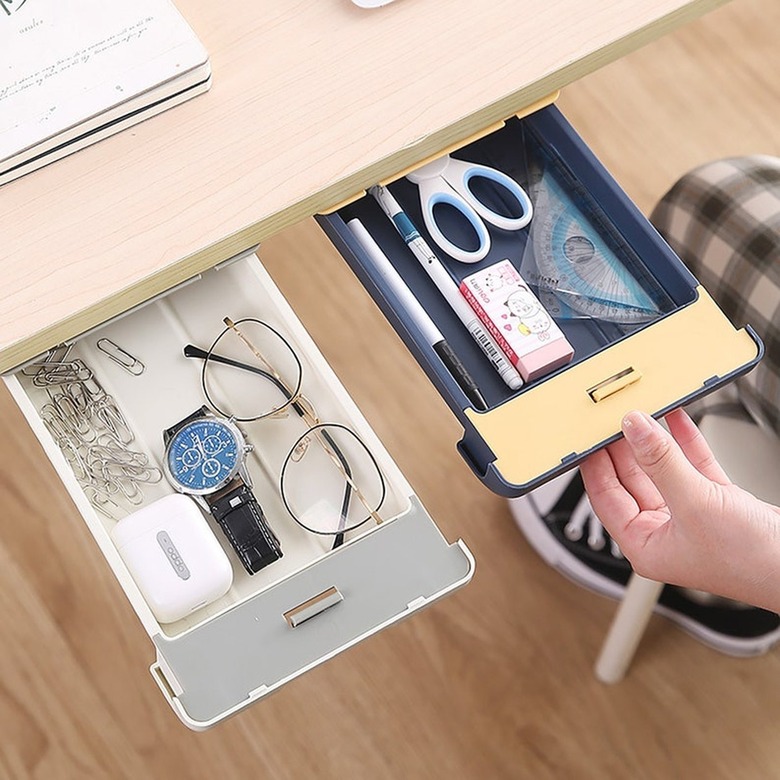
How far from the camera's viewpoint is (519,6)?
810mm

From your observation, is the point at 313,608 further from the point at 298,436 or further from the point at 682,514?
the point at 682,514

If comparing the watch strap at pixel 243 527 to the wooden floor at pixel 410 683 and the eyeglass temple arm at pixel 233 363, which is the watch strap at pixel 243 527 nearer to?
the eyeglass temple arm at pixel 233 363

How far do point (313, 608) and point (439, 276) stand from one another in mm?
269

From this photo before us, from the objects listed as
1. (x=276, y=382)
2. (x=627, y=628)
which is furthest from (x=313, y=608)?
(x=627, y=628)

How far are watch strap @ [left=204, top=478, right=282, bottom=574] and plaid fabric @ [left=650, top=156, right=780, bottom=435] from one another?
522mm

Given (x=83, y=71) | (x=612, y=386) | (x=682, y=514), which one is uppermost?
(x=83, y=71)

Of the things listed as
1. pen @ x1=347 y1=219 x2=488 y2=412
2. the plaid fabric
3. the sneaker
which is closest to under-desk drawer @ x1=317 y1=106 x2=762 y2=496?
pen @ x1=347 y1=219 x2=488 y2=412

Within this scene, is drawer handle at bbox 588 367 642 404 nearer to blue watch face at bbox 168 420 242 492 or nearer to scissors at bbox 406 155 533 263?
scissors at bbox 406 155 533 263

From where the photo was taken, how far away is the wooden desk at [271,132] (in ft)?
2.42

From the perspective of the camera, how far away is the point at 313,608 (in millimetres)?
792

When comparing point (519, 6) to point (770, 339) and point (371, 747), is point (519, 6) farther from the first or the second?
point (371, 747)

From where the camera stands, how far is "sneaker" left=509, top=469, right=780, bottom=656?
1.44m

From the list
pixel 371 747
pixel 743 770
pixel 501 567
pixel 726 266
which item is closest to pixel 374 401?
pixel 501 567

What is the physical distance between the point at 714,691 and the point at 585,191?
0.83 meters
